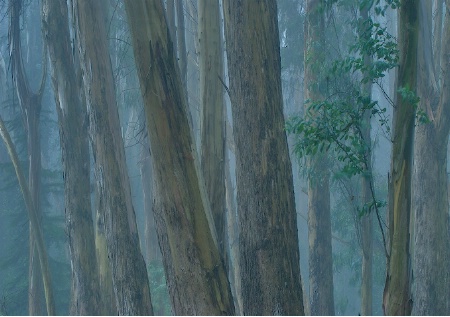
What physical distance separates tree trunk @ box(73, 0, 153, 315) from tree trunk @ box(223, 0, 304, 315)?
127 inches

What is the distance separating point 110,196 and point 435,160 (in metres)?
6.15

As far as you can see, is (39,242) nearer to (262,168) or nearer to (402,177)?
(262,168)

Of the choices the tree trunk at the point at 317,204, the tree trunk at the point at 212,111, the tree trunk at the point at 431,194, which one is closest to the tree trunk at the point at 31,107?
the tree trunk at the point at 317,204

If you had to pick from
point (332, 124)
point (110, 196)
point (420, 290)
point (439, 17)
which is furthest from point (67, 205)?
point (439, 17)

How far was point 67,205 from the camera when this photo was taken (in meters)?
13.3

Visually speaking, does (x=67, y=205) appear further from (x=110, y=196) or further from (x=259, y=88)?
(x=259, y=88)

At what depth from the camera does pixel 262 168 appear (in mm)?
7902

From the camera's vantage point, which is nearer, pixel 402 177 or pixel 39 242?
pixel 402 177

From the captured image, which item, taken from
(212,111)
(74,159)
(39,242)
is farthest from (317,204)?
(212,111)

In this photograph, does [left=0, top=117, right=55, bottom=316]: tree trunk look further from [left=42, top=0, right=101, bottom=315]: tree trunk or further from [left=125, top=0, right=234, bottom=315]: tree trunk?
[left=125, top=0, right=234, bottom=315]: tree trunk

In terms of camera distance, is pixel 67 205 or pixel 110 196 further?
pixel 67 205

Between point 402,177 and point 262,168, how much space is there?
1621 millimetres

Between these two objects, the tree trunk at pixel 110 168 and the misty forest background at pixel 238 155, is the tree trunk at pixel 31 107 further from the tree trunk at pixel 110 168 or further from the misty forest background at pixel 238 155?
the tree trunk at pixel 110 168

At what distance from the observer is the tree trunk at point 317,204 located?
53.4 ft
